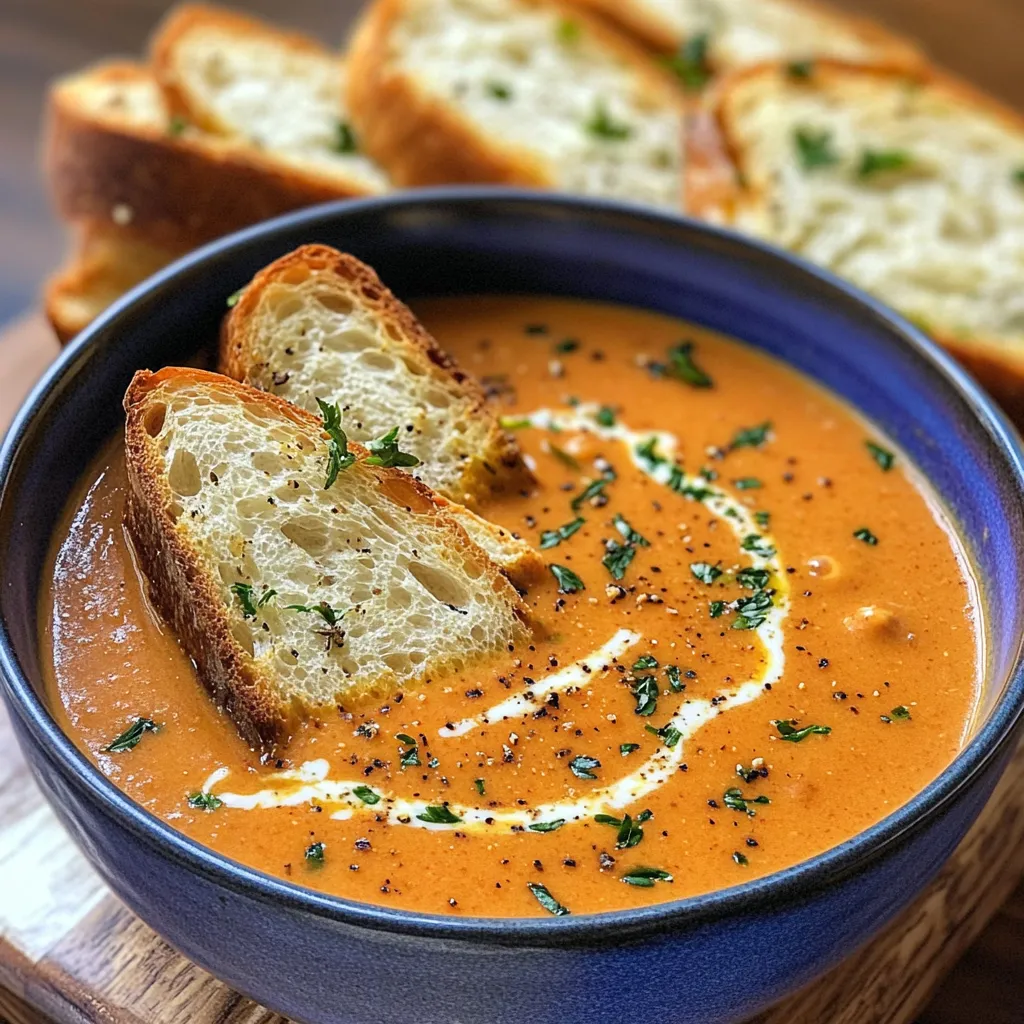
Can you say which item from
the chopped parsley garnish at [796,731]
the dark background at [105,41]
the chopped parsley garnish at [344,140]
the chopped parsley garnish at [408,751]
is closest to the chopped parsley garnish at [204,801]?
the chopped parsley garnish at [408,751]

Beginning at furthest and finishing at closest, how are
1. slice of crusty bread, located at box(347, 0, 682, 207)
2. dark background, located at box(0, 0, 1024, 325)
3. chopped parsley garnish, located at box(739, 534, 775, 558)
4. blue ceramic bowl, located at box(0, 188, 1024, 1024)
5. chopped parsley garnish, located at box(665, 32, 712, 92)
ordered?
dark background, located at box(0, 0, 1024, 325), chopped parsley garnish, located at box(665, 32, 712, 92), slice of crusty bread, located at box(347, 0, 682, 207), chopped parsley garnish, located at box(739, 534, 775, 558), blue ceramic bowl, located at box(0, 188, 1024, 1024)

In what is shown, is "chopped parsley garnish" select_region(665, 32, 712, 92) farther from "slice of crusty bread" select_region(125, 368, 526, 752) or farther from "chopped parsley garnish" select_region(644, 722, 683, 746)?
"chopped parsley garnish" select_region(644, 722, 683, 746)

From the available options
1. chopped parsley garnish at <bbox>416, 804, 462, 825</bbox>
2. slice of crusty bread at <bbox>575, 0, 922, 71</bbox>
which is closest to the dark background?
slice of crusty bread at <bbox>575, 0, 922, 71</bbox>

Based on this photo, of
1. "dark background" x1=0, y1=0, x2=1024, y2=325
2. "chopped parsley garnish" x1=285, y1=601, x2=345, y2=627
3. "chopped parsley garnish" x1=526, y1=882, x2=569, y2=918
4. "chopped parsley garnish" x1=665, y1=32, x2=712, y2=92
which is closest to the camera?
"chopped parsley garnish" x1=526, y1=882, x2=569, y2=918

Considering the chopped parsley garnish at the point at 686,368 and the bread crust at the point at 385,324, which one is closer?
the bread crust at the point at 385,324

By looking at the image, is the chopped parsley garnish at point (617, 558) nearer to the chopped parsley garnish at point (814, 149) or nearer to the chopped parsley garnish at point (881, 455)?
the chopped parsley garnish at point (881, 455)

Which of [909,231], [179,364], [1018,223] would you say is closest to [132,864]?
[179,364]
